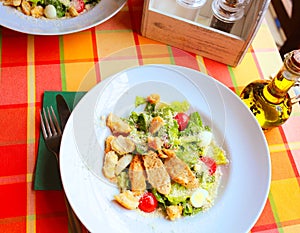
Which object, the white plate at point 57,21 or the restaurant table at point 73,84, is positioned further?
the white plate at point 57,21

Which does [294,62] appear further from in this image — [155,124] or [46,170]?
[46,170]

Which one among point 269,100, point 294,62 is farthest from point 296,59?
point 269,100

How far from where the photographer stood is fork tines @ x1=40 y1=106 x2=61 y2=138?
825 millimetres

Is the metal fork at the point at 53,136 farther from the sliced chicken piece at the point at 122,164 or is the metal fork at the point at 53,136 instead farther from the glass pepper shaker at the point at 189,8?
the glass pepper shaker at the point at 189,8

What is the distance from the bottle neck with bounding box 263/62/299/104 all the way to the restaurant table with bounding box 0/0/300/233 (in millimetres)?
107

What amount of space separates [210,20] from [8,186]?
0.62m

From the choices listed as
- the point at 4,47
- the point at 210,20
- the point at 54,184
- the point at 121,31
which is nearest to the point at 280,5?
the point at 210,20

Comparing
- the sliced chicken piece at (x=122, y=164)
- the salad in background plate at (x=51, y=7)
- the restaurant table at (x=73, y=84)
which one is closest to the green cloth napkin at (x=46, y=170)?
the restaurant table at (x=73, y=84)

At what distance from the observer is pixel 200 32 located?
3.12 feet

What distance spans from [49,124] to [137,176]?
24cm

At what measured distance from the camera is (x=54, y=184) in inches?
31.0

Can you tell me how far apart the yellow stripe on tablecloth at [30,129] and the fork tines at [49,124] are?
0.04m

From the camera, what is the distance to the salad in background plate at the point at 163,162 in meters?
0.74

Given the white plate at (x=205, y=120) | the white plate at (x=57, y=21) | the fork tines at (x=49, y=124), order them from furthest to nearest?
the white plate at (x=57, y=21)
the fork tines at (x=49, y=124)
the white plate at (x=205, y=120)
